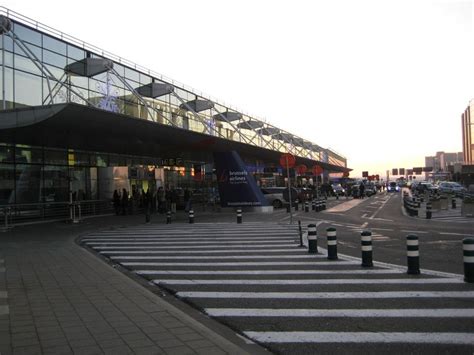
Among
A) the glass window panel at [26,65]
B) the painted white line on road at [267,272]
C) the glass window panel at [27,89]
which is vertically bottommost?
the painted white line on road at [267,272]

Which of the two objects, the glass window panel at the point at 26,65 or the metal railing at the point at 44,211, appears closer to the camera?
the metal railing at the point at 44,211

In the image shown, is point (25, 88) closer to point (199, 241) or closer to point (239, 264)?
point (199, 241)

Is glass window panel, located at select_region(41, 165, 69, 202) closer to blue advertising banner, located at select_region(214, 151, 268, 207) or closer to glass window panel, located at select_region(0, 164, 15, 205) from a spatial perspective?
glass window panel, located at select_region(0, 164, 15, 205)

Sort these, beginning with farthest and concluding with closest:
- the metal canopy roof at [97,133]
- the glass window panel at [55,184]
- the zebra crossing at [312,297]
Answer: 1. the glass window panel at [55,184]
2. the metal canopy roof at [97,133]
3. the zebra crossing at [312,297]

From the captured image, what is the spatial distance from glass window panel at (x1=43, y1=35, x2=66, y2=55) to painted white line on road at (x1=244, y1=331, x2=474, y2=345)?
2497 cm

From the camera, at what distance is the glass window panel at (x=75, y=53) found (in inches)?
1142

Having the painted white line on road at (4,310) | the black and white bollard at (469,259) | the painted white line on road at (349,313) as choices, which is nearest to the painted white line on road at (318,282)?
the black and white bollard at (469,259)

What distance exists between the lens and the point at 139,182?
38062 mm

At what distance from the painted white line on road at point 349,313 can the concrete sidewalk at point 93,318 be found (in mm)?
511

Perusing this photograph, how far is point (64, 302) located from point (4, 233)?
574 inches

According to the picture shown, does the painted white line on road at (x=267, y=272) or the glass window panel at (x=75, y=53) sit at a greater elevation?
the glass window panel at (x=75, y=53)

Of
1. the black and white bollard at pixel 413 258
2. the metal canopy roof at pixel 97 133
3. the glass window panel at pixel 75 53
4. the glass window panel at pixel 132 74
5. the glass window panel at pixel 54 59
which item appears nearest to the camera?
the black and white bollard at pixel 413 258

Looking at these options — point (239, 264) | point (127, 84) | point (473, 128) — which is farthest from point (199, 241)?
point (473, 128)

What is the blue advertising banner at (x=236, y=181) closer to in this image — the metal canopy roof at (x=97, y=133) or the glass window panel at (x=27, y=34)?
the metal canopy roof at (x=97, y=133)
